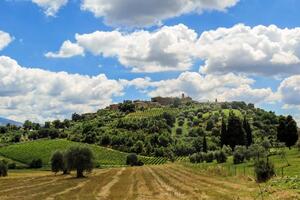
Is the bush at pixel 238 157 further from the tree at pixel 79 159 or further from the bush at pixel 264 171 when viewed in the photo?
the bush at pixel 264 171

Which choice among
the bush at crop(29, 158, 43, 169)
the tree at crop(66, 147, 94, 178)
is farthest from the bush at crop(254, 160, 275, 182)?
the bush at crop(29, 158, 43, 169)

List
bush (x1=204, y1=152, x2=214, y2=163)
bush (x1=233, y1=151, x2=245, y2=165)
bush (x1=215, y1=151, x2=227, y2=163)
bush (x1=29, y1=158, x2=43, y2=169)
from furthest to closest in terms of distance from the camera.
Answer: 1. bush (x1=29, y1=158, x2=43, y2=169)
2. bush (x1=204, y1=152, x2=214, y2=163)
3. bush (x1=215, y1=151, x2=227, y2=163)
4. bush (x1=233, y1=151, x2=245, y2=165)

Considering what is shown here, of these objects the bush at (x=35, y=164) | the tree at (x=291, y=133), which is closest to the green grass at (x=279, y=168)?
the tree at (x=291, y=133)

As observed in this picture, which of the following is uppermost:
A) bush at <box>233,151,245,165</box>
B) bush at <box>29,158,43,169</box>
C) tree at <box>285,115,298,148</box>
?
tree at <box>285,115,298,148</box>

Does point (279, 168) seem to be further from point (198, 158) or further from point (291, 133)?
point (198, 158)

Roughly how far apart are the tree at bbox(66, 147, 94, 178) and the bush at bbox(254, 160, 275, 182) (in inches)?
2440

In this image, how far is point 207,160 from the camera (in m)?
134

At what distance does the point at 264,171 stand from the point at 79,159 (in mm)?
63328

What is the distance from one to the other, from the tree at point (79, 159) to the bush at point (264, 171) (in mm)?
61984

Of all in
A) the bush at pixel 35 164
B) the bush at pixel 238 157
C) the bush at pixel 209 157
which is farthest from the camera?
the bush at pixel 35 164

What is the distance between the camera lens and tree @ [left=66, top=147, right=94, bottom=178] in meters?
112

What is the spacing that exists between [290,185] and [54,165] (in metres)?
101

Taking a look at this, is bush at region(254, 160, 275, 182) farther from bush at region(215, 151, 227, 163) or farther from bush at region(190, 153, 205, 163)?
bush at region(190, 153, 205, 163)

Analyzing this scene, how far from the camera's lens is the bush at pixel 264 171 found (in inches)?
2224
